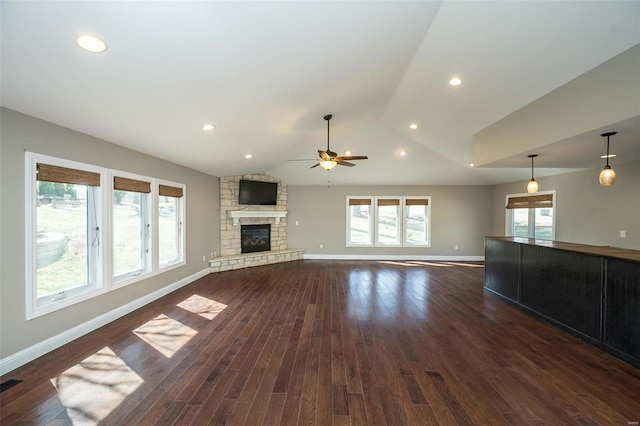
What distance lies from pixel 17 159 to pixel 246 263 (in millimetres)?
5085

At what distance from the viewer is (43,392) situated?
211 centimetres

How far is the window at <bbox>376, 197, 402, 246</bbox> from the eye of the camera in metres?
8.38

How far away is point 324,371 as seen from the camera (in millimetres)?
2428

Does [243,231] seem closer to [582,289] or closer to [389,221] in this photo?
[389,221]

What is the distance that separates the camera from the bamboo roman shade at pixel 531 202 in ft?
20.2

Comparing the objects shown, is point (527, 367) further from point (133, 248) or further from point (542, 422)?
point (133, 248)

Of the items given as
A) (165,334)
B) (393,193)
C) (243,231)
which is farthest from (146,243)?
(393,193)

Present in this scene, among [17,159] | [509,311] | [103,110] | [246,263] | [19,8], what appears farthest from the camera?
[246,263]

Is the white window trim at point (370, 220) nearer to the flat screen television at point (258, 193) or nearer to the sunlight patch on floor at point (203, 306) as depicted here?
the flat screen television at point (258, 193)

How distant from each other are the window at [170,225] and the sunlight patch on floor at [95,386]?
226cm

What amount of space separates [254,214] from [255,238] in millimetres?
793

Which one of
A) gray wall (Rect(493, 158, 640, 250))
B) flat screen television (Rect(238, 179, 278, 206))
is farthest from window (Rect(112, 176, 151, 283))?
gray wall (Rect(493, 158, 640, 250))

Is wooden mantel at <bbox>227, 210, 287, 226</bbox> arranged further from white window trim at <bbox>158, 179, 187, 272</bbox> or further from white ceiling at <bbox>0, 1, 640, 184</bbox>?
white ceiling at <bbox>0, 1, 640, 184</bbox>

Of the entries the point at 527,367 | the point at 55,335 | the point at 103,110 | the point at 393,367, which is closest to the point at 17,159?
the point at 103,110
